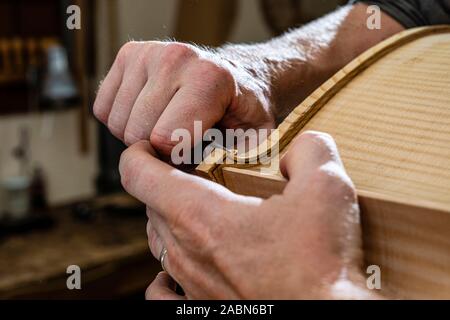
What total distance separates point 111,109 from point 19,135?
93.0 inches

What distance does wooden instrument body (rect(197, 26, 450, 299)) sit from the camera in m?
0.63

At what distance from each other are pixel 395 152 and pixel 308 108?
161 millimetres

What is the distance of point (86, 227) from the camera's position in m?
2.94

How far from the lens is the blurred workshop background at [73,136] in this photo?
2.66 metres

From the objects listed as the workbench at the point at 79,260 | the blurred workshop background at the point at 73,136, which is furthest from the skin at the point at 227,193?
the blurred workshop background at the point at 73,136

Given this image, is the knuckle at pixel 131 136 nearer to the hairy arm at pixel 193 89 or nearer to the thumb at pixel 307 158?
the hairy arm at pixel 193 89

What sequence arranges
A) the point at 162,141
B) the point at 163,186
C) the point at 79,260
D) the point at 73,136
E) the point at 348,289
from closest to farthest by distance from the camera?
the point at 348,289, the point at 163,186, the point at 162,141, the point at 79,260, the point at 73,136

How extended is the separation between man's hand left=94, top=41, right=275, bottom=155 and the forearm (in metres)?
0.07

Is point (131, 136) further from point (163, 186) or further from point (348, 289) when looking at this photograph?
point (348, 289)

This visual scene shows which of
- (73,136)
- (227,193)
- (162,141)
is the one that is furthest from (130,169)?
(73,136)

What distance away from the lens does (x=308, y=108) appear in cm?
86

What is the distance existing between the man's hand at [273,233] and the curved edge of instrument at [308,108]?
8 cm
